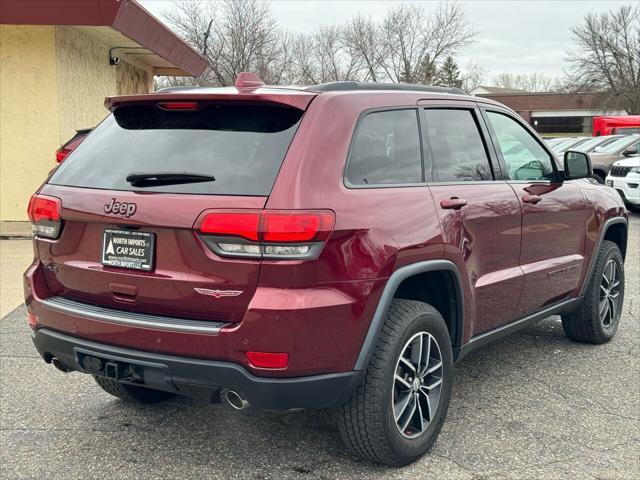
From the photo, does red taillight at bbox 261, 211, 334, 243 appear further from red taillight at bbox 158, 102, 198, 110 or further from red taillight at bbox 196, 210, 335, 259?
red taillight at bbox 158, 102, 198, 110

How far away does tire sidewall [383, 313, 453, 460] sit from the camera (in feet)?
9.75

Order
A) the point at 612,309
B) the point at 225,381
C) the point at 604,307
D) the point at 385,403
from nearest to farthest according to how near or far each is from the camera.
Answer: the point at 225,381 → the point at 385,403 → the point at 604,307 → the point at 612,309

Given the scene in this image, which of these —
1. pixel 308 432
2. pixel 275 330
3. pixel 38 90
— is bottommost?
pixel 308 432

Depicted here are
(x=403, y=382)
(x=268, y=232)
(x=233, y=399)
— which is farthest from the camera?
(x=403, y=382)

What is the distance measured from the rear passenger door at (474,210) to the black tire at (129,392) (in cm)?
182

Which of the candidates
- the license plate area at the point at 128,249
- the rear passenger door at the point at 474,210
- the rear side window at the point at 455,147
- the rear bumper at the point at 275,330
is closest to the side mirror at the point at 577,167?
the rear passenger door at the point at 474,210

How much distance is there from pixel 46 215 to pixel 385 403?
1.80 m

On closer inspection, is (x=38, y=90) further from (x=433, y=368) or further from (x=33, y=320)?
(x=433, y=368)

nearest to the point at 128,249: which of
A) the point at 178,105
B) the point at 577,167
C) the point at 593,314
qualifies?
the point at 178,105

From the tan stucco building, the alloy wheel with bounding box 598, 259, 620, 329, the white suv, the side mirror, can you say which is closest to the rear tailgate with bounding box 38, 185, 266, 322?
the side mirror

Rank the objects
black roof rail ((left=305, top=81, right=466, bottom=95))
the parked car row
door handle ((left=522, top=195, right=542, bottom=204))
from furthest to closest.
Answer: the parked car row → door handle ((left=522, top=195, right=542, bottom=204)) → black roof rail ((left=305, top=81, right=466, bottom=95))

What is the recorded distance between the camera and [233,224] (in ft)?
8.66

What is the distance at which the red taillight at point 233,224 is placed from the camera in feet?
8.59

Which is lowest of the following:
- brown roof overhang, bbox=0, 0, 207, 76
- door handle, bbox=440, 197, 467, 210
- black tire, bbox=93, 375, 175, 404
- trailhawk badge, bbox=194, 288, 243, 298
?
black tire, bbox=93, 375, 175, 404
